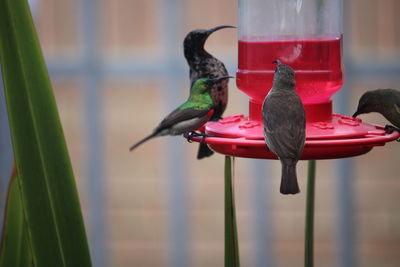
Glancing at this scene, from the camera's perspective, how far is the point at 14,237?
1.11 metres

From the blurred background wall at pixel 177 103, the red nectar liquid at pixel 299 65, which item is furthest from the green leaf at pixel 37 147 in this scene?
the blurred background wall at pixel 177 103

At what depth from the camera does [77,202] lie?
887 millimetres

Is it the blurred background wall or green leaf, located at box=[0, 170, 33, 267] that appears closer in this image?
green leaf, located at box=[0, 170, 33, 267]

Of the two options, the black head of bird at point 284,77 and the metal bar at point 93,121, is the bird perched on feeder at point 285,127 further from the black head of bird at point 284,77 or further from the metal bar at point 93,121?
the metal bar at point 93,121

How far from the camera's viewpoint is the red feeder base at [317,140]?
109cm

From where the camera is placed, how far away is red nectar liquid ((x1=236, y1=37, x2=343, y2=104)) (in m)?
1.35

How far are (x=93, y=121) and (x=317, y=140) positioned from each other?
6.84 ft

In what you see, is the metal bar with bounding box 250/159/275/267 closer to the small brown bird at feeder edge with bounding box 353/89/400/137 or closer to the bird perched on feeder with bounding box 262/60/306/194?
the small brown bird at feeder edge with bounding box 353/89/400/137

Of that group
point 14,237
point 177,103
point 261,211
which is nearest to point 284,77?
point 14,237

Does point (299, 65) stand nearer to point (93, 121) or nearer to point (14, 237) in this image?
point (14, 237)

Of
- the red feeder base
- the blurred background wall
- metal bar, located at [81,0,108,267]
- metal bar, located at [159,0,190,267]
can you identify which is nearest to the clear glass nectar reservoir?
the red feeder base

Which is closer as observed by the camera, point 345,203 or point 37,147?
point 37,147

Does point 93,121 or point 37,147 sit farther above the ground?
point 37,147

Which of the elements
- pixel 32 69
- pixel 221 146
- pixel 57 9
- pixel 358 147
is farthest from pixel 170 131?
pixel 57 9
